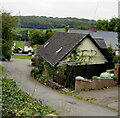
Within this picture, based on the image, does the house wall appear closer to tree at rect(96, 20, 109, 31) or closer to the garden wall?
the garden wall

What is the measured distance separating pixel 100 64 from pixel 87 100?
716 cm

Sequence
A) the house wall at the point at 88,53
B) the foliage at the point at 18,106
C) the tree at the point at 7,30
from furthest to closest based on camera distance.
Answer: the tree at the point at 7,30 → the house wall at the point at 88,53 → the foliage at the point at 18,106

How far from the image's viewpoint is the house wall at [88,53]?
60.6 feet

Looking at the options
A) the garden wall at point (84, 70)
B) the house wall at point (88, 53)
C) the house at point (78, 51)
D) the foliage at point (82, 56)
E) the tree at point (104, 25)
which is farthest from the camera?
the tree at point (104, 25)

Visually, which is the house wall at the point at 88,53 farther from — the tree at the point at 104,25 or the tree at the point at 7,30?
the tree at the point at 104,25

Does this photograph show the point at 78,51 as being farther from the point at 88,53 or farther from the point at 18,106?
the point at 18,106

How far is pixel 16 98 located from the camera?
6.27m

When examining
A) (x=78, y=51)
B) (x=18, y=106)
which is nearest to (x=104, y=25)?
(x=78, y=51)

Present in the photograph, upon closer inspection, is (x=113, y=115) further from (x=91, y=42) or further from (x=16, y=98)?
(x=91, y=42)

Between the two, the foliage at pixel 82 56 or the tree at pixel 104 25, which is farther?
the tree at pixel 104 25

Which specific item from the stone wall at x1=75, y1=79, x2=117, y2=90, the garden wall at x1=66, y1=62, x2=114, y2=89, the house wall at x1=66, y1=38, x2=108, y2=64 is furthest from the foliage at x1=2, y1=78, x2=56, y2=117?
the house wall at x1=66, y1=38, x2=108, y2=64

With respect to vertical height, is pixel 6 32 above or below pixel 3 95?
above

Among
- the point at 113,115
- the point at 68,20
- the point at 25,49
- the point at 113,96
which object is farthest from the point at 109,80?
the point at 25,49

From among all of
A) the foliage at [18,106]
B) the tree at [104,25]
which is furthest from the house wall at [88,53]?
the tree at [104,25]
